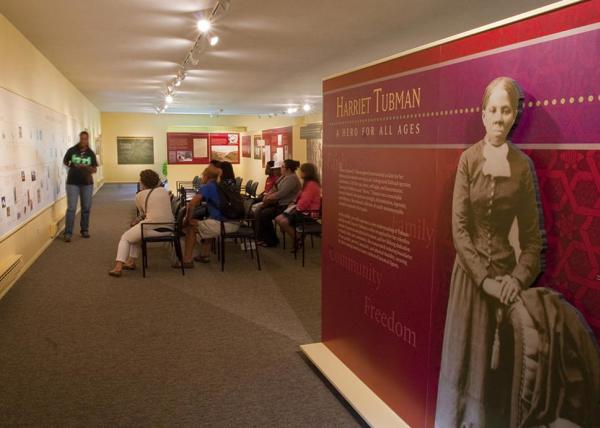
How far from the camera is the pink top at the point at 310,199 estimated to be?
6641mm

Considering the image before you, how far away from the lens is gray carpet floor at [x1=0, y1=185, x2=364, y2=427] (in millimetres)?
2844

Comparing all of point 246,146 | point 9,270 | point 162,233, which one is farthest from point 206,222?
point 246,146

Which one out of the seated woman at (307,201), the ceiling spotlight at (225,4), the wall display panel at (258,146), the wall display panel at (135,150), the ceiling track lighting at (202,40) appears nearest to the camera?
the ceiling spotlight at (225,4)

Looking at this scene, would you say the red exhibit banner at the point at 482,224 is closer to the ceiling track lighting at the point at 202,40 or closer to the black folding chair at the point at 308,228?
the ceiling track lighting at the point at 202,40

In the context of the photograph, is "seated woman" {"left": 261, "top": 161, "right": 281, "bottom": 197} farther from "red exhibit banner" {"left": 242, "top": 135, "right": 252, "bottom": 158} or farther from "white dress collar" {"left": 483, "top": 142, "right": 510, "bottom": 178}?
"white dress collar" {"left": 483, "top": 142, "right": 510, "bottom": 178}

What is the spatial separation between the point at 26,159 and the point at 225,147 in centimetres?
645

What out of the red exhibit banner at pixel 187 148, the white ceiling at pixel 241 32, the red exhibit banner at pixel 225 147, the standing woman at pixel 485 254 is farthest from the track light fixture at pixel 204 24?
the red exhibit banner at pixel 225 147

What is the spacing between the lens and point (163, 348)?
370 cm

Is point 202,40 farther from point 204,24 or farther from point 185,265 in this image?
point 185,265

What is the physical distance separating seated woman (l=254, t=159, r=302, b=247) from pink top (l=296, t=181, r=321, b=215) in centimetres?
62

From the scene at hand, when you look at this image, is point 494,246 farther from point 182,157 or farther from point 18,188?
point 182,157

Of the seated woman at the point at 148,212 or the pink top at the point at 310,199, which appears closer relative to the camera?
the seated woman at the point at 148,212

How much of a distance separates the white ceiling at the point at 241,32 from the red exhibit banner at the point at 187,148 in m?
1.63

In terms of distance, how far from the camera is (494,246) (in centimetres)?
195
